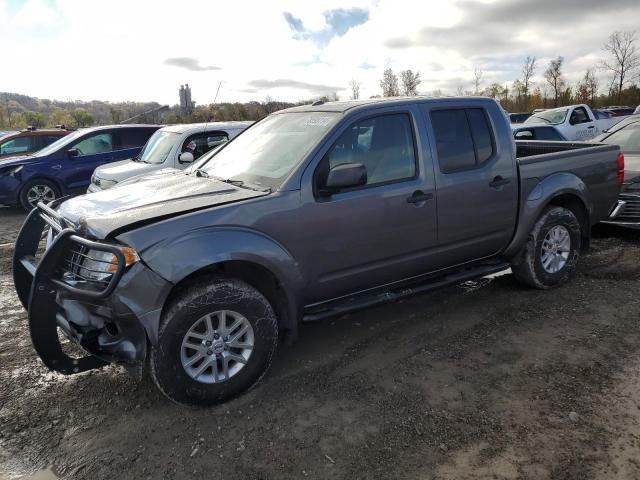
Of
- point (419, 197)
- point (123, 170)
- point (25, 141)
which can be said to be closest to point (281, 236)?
point (419, 197)

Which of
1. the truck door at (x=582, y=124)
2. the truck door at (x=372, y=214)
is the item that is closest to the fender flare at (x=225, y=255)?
the truck door at (x=372, y=214)

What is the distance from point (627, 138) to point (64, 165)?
34.3ft

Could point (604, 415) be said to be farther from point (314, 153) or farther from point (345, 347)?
point (314, 153)

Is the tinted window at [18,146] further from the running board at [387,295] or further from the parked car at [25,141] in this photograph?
the running board at [387,295]

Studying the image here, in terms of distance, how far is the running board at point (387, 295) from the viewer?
357 cm

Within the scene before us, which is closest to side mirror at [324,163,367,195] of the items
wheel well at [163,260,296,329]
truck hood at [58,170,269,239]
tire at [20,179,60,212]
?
truck hood at [58,170,269,239]

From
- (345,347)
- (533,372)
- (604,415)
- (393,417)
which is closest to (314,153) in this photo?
(345,347)

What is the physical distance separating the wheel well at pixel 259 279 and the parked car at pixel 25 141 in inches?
459

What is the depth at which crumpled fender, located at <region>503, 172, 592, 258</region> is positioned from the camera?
455cm

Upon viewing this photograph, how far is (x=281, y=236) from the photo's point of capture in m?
3.29

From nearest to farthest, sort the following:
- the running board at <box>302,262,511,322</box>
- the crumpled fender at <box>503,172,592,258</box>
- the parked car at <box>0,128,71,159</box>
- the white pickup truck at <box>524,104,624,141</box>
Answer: the running board at <box>302,262,511,322</box>
the crumpled fender at <box>503,172,592,258</box>
the parked car at <box>0,128,71,159</box>
the white pickup truck at <box>524,104,624,141</box>

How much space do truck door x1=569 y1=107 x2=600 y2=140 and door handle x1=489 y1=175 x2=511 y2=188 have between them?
36.7ft

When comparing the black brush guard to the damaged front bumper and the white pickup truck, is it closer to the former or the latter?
the damaged front bumper

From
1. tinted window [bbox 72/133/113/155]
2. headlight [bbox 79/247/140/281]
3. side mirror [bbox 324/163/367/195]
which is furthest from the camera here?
tinted window [bbox 72/133/113/155]
